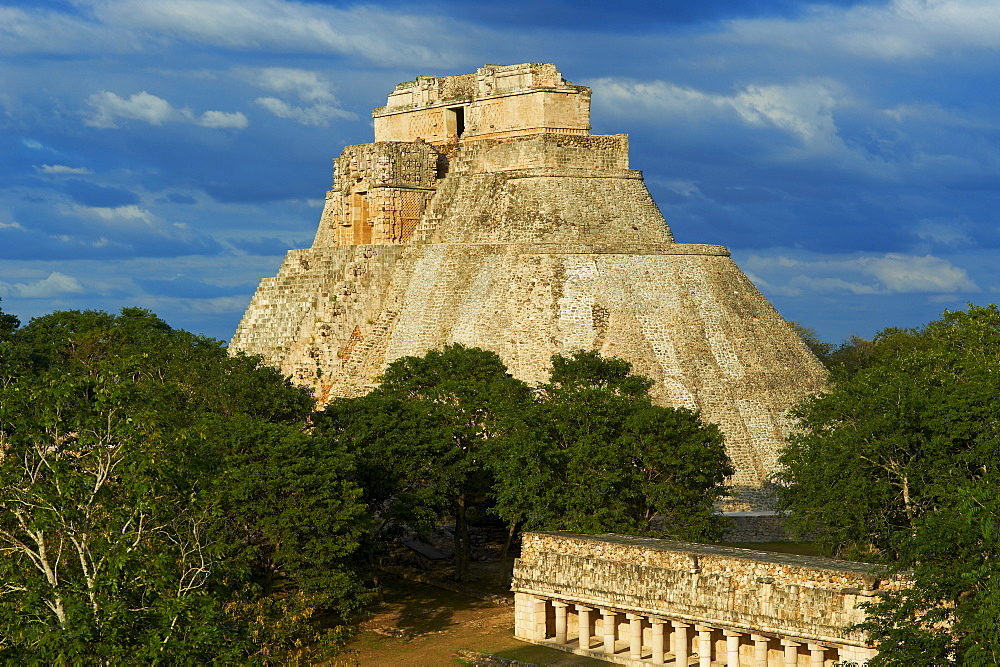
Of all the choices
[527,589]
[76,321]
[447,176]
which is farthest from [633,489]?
[76,321]

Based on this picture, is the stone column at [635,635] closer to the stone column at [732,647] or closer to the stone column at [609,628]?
the stone column at [609,628]

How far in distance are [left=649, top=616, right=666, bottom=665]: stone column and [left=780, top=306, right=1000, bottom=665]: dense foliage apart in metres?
5.71

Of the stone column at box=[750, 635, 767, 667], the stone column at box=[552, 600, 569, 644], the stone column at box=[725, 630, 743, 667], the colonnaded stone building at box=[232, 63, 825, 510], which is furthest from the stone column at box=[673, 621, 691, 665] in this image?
the colonnaded stone building at box=[232, 63, 825, 510]

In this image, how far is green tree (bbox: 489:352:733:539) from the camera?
1673 inches

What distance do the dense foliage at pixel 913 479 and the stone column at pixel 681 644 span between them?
519 cm

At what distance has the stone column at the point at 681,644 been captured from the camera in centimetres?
3522

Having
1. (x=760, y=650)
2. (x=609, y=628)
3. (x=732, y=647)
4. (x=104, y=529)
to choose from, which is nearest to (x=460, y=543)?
(x=609, y=628)

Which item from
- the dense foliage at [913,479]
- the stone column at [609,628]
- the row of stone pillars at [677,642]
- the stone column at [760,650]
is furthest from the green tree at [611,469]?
the stone column at [760,650]

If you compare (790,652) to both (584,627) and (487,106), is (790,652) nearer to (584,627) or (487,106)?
(584,627)

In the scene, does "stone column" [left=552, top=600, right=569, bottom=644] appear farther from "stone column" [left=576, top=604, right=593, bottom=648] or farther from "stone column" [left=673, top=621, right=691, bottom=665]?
"stone column" [left=673, top=621, right=691, bottom=665]

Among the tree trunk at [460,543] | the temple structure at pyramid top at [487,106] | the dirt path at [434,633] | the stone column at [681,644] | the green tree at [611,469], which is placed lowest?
the dirt path at [434,633]

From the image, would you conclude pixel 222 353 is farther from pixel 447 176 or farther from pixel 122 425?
pixel 122 425

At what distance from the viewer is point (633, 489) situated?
43.1m

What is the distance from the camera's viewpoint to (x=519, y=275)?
59438mm
